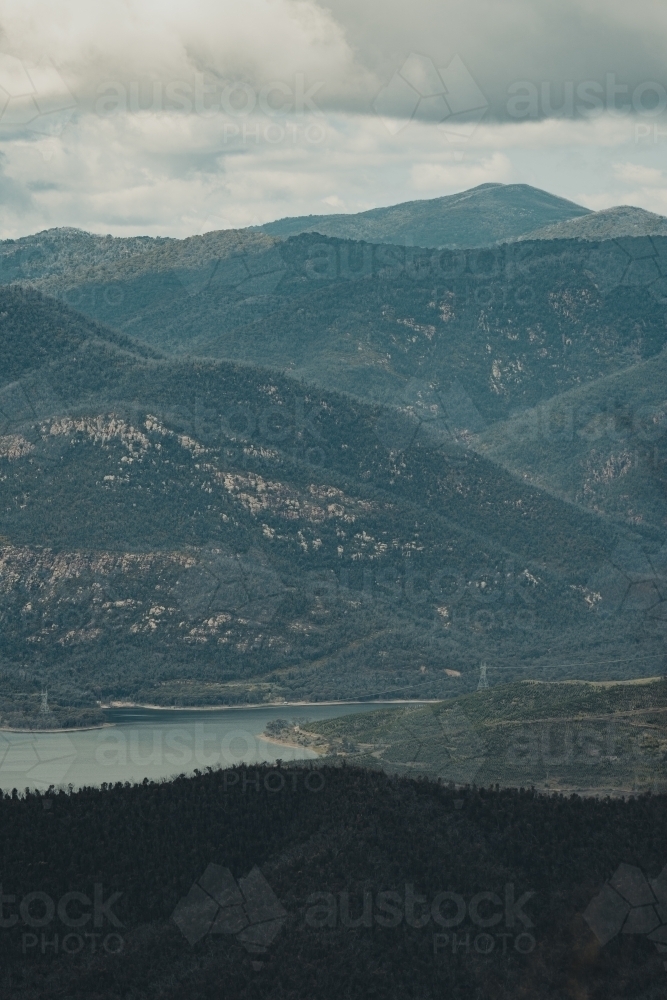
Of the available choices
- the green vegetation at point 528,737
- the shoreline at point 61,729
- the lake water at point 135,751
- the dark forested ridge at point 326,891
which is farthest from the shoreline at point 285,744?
the dark forested ridge at point 326,891

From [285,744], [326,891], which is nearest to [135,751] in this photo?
[285,744]

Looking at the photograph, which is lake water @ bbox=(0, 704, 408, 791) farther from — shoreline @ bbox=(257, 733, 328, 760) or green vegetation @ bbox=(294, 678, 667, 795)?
green vegetation @ bbox=(294, 678, 667, 795)

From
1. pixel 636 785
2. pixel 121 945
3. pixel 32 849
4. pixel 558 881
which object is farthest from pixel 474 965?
pixel 636 785

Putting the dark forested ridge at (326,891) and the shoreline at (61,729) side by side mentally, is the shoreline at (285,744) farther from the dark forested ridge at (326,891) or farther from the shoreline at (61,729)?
the dark forested ridge at (326,891)

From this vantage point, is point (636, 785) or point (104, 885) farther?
point (636, 785)

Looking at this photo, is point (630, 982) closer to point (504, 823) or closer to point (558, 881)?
point (558, 881)

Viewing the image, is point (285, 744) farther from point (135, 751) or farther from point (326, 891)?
point (326, 891)
